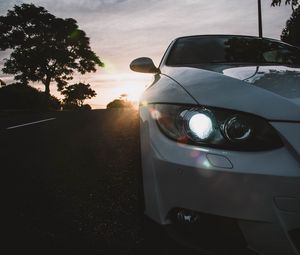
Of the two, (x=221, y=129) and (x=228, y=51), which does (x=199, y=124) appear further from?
(x=228, y=51)

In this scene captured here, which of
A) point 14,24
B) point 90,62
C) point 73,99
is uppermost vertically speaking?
point 14,24

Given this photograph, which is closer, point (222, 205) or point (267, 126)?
point (222, 205)

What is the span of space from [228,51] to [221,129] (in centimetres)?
195

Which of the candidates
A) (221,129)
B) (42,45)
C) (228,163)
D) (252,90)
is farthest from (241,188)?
(42,45)

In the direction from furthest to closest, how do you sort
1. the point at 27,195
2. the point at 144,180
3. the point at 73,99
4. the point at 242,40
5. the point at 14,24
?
the point at 73,99
the point at 14,24
the point at 242,40
the point at 27,195
the point at 144,180

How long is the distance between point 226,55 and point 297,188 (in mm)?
2166

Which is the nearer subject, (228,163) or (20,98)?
(228,163)

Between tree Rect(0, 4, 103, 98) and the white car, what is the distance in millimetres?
41968

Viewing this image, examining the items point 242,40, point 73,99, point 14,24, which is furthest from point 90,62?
point 242,40

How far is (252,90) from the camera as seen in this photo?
206cm

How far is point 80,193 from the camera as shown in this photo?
11.8ft

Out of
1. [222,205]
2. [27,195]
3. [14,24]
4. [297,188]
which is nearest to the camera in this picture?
[297,188]

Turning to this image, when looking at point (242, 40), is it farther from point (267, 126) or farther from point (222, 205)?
point (222, 205)

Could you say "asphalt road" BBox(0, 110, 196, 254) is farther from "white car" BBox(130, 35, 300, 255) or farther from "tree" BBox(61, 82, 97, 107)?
"tree" BBox(61, 82, 97, 107)
